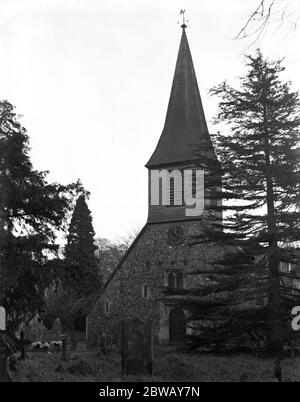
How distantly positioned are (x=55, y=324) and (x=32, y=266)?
73.6 ft

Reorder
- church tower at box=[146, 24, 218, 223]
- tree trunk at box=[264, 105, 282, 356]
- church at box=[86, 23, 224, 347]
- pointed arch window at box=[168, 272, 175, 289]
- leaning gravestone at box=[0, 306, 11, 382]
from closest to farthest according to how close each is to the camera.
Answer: leaning gravestone at box=[0, 306, 11, 382]
tree trunk at box=[264, 105, 282, 356]
church at box=[86, 23, 224, 347]
pointed arch window at box=[168, 272, 175, 289]
church tower at box=[146, 24, 218, 223]

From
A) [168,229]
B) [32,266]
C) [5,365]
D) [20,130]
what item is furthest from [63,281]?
[168,229]

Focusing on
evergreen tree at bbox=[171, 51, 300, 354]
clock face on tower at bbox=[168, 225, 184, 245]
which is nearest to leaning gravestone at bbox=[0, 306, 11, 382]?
evergreen tree at bbox=[171, 51, 300, 354]

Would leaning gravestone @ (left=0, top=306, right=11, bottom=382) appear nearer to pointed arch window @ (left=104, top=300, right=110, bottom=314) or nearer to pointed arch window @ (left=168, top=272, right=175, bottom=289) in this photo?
pointed arch window @ (left=168, top=272, right=175, bottom=289)

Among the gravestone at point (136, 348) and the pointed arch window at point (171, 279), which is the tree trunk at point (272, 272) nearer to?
the gravestone at point (136, 348)

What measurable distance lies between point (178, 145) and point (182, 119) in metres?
1.70

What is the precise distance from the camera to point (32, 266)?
43.3ft

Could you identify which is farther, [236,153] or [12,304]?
[236,153]

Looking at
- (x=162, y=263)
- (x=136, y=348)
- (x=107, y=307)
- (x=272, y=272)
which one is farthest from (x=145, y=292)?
(x=136, y=348)

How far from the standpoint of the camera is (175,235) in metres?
30.5

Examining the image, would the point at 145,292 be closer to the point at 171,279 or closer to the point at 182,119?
the point at 171,279

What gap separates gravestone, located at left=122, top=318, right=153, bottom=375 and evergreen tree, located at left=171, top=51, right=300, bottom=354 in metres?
3.55

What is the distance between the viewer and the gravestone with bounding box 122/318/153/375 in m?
15.3
